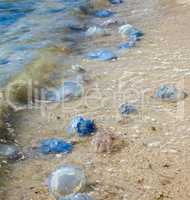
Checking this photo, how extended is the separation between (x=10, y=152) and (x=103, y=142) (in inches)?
29.4

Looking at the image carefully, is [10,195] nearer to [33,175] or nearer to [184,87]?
[33,175]

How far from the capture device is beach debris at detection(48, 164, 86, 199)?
131 inches

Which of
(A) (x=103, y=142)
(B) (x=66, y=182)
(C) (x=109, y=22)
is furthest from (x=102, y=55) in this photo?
(B) (x=66, y=182)

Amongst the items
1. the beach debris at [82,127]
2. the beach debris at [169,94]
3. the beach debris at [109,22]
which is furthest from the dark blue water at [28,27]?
the beach debris at [169,94]

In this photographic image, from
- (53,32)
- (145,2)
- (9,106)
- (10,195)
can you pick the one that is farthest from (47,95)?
(145,2)

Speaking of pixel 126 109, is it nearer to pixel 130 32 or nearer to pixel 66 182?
pixel 66 182

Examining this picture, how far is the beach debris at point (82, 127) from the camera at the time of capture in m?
4.15

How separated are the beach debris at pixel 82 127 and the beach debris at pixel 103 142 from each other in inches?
6.6

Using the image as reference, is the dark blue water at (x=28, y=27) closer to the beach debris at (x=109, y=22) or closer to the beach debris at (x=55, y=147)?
the beach debris at (x=109, y=22)

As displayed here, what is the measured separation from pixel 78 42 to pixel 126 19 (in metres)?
1.41

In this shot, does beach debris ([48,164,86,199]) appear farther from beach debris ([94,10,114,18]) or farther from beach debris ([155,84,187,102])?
beach debris ([94,10,114,18])

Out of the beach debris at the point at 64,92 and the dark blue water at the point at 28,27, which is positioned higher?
the beach debris at the point at 64,92

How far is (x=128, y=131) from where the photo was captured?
4.14 metres

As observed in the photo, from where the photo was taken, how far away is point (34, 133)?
4266 millimetres
